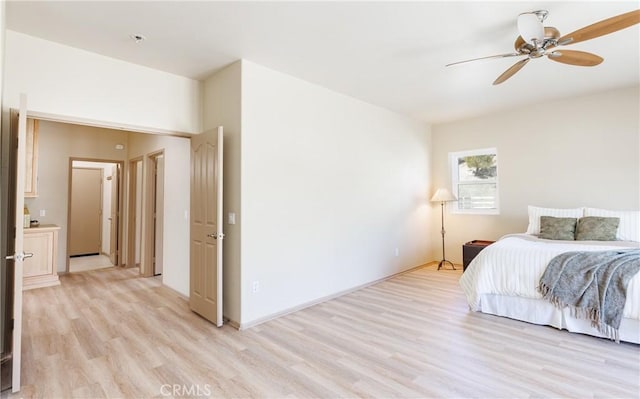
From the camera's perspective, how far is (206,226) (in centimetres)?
348

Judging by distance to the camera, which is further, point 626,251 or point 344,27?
point 626,251

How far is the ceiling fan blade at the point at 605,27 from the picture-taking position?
6.77 feet

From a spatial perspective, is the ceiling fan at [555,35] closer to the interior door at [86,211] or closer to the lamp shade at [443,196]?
the lamp shade at [443,196]

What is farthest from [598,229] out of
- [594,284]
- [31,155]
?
[31,155]

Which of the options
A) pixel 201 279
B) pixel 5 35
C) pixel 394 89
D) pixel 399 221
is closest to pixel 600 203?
pixel 399 221

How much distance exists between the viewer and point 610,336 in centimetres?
281

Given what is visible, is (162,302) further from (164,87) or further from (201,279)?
(164,87)

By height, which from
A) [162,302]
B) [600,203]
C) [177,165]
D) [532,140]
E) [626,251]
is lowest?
[162,302]

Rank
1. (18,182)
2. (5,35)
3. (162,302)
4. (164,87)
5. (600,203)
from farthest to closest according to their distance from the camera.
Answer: (600,203), (162,302), (164,87), (5,35), (18,182)

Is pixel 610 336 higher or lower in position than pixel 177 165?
lower

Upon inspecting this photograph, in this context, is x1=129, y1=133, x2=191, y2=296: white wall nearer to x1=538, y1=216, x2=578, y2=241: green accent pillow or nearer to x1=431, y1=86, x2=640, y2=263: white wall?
x1=431, y1=86, x2=640, y2=263: white wall

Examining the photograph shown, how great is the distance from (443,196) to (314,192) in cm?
284

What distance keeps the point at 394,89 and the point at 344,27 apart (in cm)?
173

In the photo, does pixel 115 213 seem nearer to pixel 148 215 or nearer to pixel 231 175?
pixel 148 215
